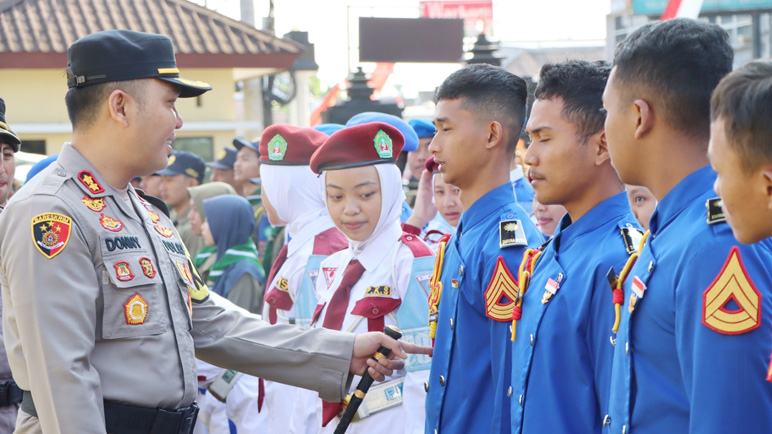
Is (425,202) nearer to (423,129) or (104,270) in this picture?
(423,129)

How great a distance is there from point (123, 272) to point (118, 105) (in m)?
0.57

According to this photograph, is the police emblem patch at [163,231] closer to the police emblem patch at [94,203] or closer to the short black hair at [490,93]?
the police emblem patch at [94,203]

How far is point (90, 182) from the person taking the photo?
9.55 feet

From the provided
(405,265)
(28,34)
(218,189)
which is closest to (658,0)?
(28,34)

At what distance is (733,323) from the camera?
175 centimetres

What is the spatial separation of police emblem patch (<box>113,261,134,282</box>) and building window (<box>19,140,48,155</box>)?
38.4 feet

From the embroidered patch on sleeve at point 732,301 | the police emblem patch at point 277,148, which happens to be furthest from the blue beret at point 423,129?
the embroidered patch on sleeve at point 732,301

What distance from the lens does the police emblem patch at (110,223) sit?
9.29 ft

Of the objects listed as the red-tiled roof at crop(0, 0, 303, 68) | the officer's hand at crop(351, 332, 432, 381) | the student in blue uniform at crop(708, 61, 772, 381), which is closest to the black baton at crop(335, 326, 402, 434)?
the officer's hand at crop(351, 332, 432, 381)

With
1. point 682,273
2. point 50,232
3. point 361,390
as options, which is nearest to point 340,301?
point 361,390

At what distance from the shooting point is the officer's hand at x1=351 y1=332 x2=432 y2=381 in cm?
338

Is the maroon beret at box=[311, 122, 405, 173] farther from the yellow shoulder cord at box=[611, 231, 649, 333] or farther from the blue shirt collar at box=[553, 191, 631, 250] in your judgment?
the yellow shoulder cord at box=[611, 231, 649, 333]

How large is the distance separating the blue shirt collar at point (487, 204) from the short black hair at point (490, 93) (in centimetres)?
22

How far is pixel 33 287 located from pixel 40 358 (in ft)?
0.69
